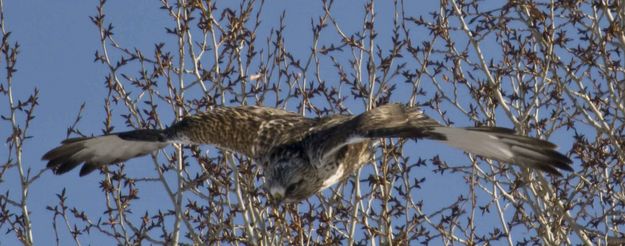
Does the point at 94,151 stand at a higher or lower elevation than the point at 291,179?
higher

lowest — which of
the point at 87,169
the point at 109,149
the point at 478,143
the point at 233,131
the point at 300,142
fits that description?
the point at 478,143

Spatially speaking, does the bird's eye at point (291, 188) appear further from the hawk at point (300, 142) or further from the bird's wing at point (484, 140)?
the bird's wing at point (484, 140)

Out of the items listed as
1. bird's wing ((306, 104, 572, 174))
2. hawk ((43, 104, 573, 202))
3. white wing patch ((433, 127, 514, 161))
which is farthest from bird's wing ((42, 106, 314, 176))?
white wing patch ((433, 127, 514, 161))

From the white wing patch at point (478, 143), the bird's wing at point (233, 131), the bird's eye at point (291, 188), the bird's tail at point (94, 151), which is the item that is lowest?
the white wing patch at point (478, 143)

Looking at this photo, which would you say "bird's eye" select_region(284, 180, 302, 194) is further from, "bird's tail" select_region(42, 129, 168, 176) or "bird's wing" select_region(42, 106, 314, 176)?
"bird's tail" select_region(42, 129, 168, 176)

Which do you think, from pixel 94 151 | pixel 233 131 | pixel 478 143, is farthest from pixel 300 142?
pixel 94 151

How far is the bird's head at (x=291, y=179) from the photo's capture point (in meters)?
9.41

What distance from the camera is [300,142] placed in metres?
9.53

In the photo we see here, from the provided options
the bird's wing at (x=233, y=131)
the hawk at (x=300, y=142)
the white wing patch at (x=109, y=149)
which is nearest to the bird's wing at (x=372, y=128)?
the hawk at (x=300, y=142)

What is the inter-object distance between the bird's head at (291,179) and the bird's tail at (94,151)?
3.94 ft

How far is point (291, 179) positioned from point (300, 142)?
29 centimetres

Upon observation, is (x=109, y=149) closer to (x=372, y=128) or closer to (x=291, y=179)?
(x=291, y=179)

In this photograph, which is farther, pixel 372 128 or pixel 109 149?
pixel 109 149

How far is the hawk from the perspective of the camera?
845 cm
